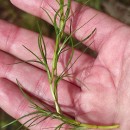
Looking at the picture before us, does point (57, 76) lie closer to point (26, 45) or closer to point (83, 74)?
point (83, 74)

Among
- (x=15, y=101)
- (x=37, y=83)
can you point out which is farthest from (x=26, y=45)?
(x=15, y=101)

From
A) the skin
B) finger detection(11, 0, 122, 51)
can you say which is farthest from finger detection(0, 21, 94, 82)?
finger detection(11, 0, 122, 51)

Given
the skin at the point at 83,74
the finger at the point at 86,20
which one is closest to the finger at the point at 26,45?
the skin at the point at 83,74

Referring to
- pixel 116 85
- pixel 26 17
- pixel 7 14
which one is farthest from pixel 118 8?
pixel 116 85

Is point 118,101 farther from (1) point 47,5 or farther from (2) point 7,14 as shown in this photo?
(2) point 7,14

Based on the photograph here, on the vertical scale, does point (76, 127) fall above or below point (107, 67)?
below

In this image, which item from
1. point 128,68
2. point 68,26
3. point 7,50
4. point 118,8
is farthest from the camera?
point 118,8

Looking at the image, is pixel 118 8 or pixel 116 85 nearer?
pixel 116 85
